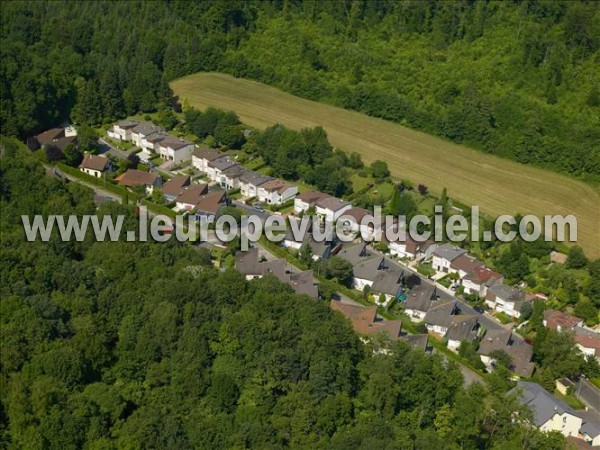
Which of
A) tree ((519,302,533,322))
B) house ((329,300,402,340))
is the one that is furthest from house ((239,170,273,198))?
tree ((519,302,533,322))

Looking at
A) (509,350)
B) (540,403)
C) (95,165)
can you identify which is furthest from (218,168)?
(540,403)

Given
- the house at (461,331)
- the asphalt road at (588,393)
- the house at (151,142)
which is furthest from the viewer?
the house at (151,142)

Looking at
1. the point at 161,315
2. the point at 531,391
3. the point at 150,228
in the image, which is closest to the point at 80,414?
the point at 161,315

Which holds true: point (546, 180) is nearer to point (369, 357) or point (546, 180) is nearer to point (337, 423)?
point (369, 357)

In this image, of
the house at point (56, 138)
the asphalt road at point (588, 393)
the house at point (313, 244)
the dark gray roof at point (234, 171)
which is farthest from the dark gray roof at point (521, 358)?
the house at point (56, 138)

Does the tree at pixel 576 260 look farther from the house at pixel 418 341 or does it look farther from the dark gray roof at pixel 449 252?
the house at pixel 418 341

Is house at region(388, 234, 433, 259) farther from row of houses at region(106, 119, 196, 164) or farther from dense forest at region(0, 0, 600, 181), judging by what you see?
row of houses at region(106, 119, 196, 164)
